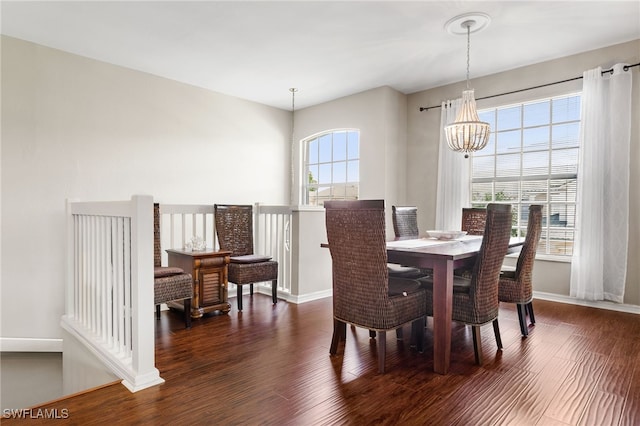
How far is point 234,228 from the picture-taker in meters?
4.21

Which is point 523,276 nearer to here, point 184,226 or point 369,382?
point 369,382

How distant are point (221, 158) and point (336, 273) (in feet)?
10.7

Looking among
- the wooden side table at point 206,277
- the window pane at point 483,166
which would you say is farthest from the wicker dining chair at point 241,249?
the window pane at point 483,166

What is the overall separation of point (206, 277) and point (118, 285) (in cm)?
124

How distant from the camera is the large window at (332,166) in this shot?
5.53 m

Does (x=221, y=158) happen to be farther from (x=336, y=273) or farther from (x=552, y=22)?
(x=552, y=22)

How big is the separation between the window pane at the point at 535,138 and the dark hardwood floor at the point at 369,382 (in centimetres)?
206

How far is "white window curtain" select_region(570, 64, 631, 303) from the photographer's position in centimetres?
363

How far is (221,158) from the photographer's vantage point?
5188 millimetres

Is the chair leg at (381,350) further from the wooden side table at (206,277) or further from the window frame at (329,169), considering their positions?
the window frame at (329,169)

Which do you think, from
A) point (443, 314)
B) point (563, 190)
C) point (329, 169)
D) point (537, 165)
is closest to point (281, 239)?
point (329, 169)

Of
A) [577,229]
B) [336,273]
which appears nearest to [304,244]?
[336,273]

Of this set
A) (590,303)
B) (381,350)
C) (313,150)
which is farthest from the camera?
(313,150)

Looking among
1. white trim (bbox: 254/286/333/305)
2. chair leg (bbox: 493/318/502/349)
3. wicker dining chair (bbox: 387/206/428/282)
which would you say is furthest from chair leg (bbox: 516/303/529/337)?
white trim (bbox: 254/286/333/305)
